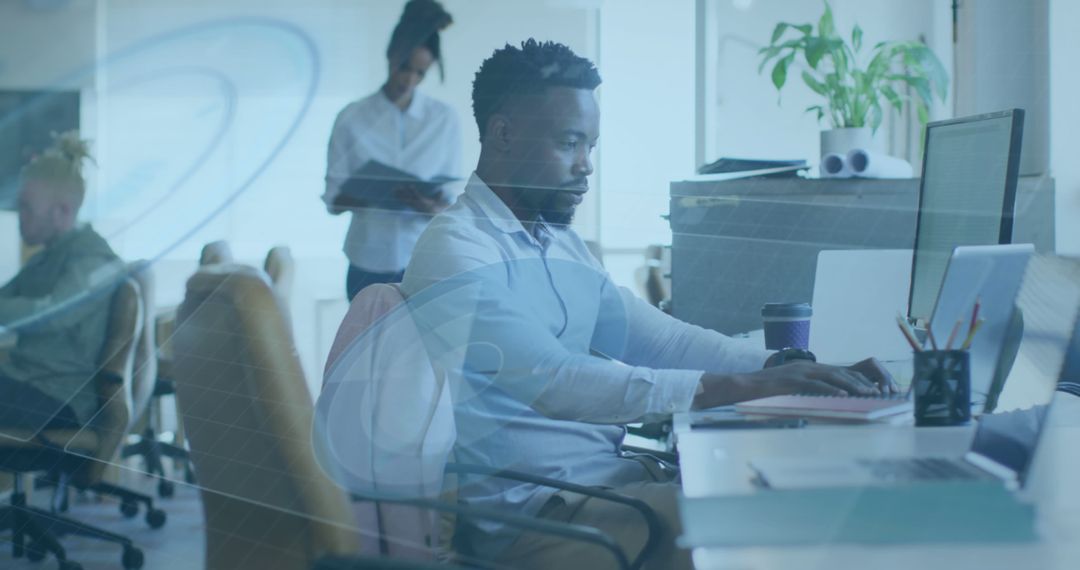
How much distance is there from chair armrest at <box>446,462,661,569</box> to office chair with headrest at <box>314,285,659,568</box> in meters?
0.07

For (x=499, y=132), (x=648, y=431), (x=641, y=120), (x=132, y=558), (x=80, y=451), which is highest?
(x=641, y=120)

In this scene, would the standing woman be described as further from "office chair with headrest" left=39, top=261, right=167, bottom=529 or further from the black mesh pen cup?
the black mesh pen cup

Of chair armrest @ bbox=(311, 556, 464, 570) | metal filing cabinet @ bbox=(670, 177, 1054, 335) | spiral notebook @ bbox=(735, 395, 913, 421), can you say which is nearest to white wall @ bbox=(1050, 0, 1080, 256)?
metal filing cabinet @ bbox=(670, 177, 1054, 335)

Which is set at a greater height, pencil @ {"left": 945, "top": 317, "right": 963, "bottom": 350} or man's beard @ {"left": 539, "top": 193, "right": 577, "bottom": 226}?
man's beard @ {"left": 539, "top": 193, "right": 577, "bottom": 226}

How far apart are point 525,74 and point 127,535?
1432 millimetres

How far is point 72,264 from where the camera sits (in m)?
1.98

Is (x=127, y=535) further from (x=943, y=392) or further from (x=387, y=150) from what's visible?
(x=943, y=392)

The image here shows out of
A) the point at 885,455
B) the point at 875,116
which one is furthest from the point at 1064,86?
the point at 885,455

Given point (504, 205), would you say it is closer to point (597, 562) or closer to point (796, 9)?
point (597, 562)

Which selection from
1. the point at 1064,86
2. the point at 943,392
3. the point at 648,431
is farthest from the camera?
the point at 1064,86

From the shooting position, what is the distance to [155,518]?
7.27 feet

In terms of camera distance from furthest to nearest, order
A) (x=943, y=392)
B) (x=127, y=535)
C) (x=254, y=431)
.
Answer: (x=127, y=535) < (x=943, y=392) < (x=254, y=431)

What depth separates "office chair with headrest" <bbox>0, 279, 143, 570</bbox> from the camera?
184 centimetres

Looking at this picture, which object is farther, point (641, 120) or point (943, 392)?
point (641, 120)
